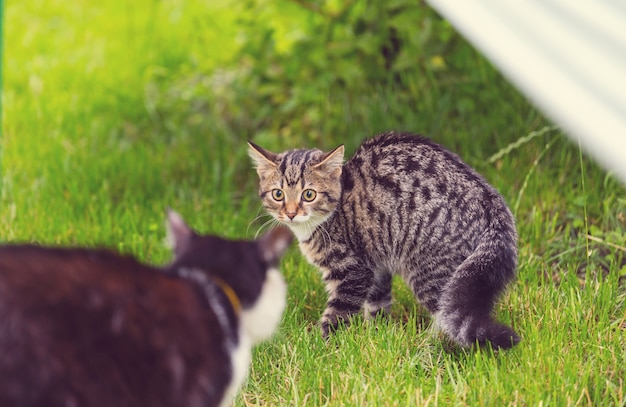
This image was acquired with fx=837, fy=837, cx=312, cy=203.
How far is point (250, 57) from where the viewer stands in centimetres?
584

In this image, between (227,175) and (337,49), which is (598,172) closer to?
(337,49)

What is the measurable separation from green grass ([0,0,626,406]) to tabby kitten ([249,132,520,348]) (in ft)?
0.66

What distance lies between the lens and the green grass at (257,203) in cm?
295

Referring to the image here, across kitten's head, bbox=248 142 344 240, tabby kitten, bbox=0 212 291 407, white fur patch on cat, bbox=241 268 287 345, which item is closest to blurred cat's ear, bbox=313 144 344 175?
kitten's head, bbox=248 142 344 240

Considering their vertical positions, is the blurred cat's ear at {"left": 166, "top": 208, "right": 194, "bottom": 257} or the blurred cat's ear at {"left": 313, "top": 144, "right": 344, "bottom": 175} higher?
the blurred cat's ear at {"left": 313, "top": 144, "right": 344, "bottom": 175}

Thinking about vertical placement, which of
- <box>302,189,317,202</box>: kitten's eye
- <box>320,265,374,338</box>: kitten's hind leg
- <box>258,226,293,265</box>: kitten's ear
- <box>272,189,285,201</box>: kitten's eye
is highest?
<box>258,226,293,265</box>: kitten's ear

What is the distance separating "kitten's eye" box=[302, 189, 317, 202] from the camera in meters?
3.60

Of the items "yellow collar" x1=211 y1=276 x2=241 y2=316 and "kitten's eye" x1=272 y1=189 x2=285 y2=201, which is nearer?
"yellow collar" x1=211 y1=276 x2=241 y2=316

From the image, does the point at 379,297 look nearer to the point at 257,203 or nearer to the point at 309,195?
the point at 309,195

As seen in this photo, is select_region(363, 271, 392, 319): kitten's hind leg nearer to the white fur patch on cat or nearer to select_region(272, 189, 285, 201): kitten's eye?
select_region(272, 189, 285, 201): kitten's eye

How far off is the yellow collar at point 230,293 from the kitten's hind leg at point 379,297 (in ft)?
4.89

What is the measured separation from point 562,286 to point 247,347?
5.58 ft

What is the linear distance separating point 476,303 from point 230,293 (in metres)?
1.11

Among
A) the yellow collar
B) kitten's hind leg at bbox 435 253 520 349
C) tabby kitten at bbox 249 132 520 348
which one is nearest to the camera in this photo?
the yellow collar
